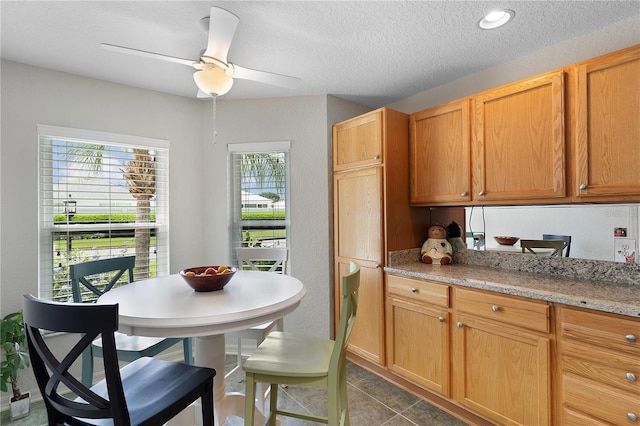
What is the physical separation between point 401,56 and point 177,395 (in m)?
2.47

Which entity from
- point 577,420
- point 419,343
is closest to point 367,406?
point 419,343

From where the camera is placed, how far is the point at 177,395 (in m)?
1.26

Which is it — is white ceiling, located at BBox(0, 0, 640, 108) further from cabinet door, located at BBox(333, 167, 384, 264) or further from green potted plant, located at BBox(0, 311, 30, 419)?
green potted plant, located at BBox(0, 311, 30, 419)

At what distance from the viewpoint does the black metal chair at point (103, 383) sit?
100 centimetres

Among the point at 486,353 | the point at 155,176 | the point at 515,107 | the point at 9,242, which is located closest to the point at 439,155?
the point at 515,107

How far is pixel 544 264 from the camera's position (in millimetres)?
2172

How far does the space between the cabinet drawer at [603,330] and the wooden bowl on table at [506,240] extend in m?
0.83

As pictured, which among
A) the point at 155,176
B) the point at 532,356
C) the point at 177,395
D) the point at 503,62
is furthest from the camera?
the point at 155,176

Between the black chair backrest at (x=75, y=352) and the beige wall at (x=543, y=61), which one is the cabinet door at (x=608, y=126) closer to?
the beige wall at (x=543, y=61)

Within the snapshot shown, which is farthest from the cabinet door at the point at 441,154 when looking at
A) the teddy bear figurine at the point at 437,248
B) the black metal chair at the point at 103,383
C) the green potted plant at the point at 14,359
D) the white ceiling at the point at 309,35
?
the green potted plant at the point at 14,359

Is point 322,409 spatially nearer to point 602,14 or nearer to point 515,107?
point 515,107

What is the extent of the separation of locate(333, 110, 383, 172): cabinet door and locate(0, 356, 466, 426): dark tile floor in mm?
1830

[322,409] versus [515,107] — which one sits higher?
[515,107]

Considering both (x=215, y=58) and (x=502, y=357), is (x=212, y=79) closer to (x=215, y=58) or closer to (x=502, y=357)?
(x=215, y=58)
